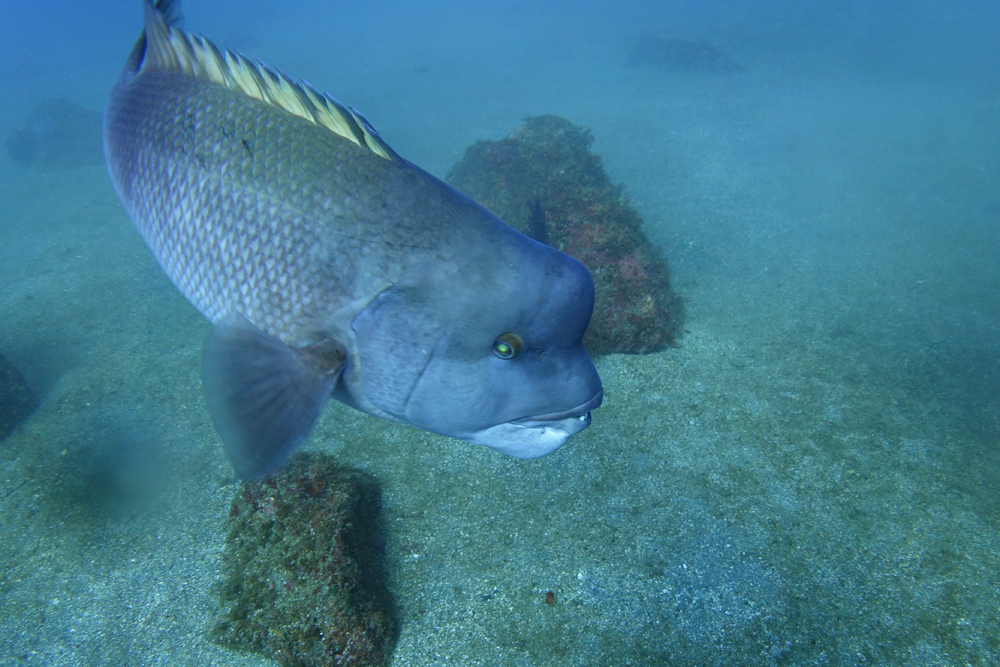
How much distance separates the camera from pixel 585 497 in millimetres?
3316

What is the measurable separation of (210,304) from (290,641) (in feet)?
6.68


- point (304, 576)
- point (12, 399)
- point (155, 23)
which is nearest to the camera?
point (155, 23)

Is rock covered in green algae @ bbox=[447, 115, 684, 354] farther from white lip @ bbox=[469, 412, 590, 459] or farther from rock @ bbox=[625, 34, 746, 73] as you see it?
rock @ bbox=[625, 34, 746, 73]

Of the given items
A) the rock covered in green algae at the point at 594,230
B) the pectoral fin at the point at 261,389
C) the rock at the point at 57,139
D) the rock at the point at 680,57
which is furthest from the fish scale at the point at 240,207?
the rock at the point at 680,57

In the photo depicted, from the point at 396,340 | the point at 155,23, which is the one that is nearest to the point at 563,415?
the point at 396,340

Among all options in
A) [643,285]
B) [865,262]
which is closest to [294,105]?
[643,285]

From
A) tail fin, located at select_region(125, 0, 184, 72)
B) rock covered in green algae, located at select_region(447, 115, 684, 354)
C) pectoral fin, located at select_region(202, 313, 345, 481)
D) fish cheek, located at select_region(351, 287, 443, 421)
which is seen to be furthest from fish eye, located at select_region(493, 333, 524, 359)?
rock covered in green algae, located at select_region(447, 115, 684, 354)

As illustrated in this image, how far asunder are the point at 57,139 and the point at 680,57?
27.1m

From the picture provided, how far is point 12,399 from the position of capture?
177 inches

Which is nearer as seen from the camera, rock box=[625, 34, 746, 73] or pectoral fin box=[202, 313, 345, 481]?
pectoral fin box=[202, 313, 345, 481]

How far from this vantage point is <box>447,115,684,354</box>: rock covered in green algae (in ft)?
15.2

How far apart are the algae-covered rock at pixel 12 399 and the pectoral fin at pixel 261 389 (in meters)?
4.88

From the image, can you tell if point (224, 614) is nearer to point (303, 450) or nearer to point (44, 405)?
point (303, 450)

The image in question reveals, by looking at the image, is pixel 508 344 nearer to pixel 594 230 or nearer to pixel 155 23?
pixel 155 23
